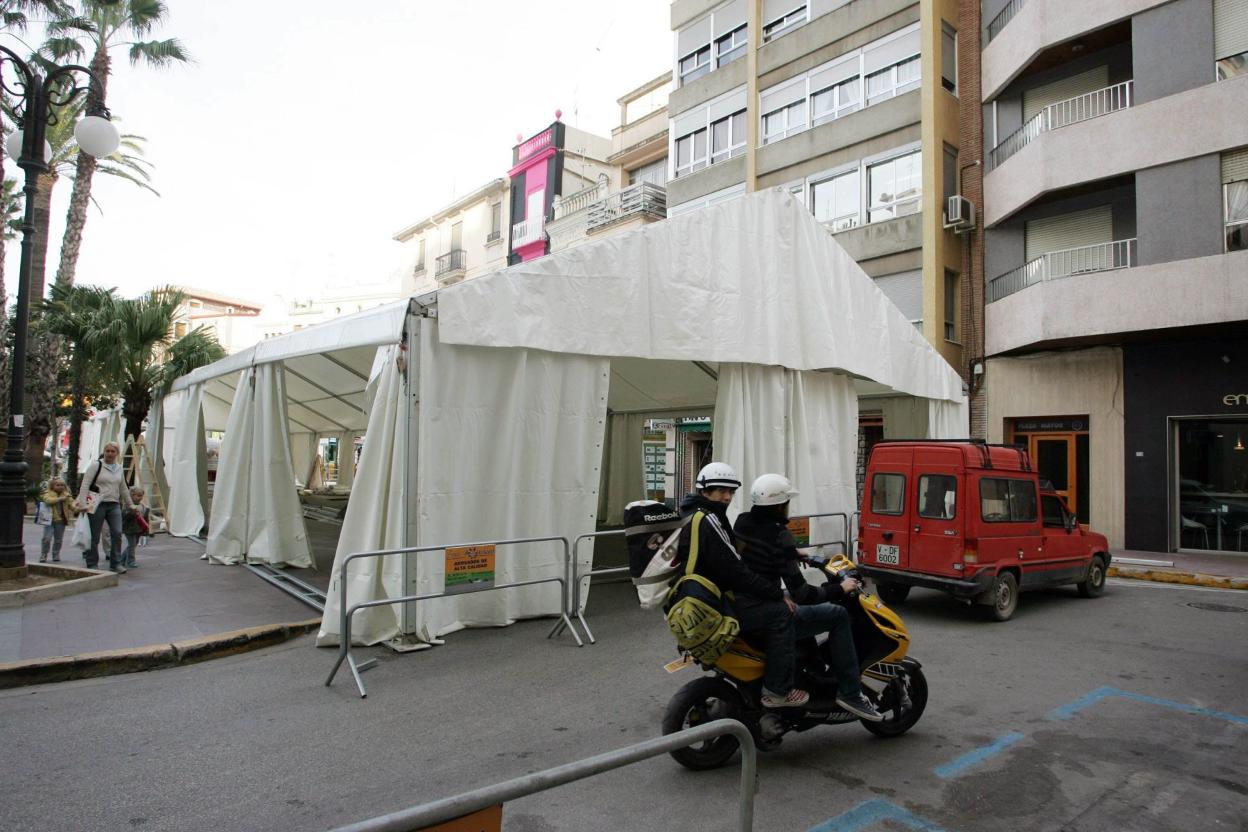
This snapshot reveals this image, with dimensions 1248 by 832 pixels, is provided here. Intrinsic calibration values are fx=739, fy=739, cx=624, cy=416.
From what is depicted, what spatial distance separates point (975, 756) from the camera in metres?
4.61

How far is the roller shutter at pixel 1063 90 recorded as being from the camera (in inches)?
673

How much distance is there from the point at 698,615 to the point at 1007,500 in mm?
6407

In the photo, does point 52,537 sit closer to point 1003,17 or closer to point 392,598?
point 392,598

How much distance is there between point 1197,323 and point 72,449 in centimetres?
2733

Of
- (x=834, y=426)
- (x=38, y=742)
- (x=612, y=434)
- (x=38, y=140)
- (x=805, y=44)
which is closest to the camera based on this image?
(x=38, y=742)

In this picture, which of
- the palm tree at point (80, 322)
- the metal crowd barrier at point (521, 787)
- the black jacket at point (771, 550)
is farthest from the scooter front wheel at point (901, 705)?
the palm tree at point (80, 322)

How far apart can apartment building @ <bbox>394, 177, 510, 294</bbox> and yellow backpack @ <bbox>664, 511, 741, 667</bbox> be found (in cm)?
3016

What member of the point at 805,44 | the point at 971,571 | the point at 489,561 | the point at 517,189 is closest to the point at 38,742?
the point at 489,561

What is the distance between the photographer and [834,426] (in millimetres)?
11250

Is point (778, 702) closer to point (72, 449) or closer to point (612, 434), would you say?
point (612, 434)

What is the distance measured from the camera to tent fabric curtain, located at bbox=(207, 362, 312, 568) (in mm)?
11094

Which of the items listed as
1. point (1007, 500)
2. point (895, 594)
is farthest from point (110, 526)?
point (1007, 500)

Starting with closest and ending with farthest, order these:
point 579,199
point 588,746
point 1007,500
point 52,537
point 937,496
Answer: point 588,746, point 937,496, point 1007,500, point 52,537, point 579,199

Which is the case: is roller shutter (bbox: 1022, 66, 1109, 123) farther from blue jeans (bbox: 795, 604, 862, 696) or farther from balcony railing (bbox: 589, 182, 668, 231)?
blue jeans (bbox: 795, 604, 862, 696)
